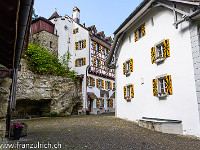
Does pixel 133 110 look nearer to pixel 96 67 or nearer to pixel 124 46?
pixel 124 46

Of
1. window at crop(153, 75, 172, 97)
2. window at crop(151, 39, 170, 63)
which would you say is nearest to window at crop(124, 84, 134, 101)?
window at crop(153, 75, 172, 97)

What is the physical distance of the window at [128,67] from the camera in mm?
12714

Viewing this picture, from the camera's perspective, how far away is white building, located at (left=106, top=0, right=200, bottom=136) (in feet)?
24.7

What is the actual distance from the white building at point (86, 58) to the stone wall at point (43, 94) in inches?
103

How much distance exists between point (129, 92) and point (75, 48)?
1354cm

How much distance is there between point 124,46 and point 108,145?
10095 mm

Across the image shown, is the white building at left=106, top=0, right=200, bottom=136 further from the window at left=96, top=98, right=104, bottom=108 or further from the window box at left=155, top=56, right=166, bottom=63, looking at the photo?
the window at left=96, top=98, right=104, bottom=108

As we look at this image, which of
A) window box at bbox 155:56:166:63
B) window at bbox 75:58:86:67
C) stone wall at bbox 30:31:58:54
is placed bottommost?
window box at bbox 155:56:166:63

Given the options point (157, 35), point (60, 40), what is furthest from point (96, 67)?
point (157, 35)

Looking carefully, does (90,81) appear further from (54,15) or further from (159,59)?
(159,59)

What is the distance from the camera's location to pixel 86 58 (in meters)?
22.5

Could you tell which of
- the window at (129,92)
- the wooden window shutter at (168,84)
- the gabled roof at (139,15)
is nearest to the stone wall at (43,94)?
the gabled roof at (139,15)

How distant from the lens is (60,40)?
76.3 ft

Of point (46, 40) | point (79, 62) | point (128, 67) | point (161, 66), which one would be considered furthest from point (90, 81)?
point (161, 66)
